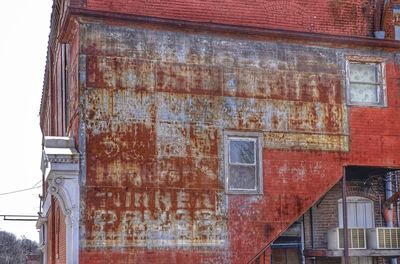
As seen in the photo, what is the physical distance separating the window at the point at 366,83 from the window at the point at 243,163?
3350mm

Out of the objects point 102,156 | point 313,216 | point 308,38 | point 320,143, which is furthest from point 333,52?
point 102,156

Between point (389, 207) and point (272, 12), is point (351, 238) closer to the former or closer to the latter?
point (389, 207)

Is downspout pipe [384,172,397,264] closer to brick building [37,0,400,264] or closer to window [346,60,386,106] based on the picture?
brick building [37,0,400,264]

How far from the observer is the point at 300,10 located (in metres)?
18.8

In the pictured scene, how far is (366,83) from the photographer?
18938mm

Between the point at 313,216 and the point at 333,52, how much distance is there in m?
4.64

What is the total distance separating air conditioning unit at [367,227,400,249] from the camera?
59.3ft

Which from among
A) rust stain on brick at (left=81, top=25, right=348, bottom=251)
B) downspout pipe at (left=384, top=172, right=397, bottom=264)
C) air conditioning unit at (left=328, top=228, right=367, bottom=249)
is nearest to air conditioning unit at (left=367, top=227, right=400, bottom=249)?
air conditioning unit at (left=328, top=228, right=367, bottom=249)

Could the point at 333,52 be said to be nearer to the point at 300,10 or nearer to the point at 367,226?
the point at 300,10

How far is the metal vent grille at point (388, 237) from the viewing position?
18109 millimetres

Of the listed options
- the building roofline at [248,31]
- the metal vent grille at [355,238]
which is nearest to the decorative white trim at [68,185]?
the building roofline at [248,31]

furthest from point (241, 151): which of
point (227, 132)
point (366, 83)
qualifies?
point (366, 83)

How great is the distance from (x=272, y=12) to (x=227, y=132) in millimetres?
3721

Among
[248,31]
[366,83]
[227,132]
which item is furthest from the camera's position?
[366,83]
